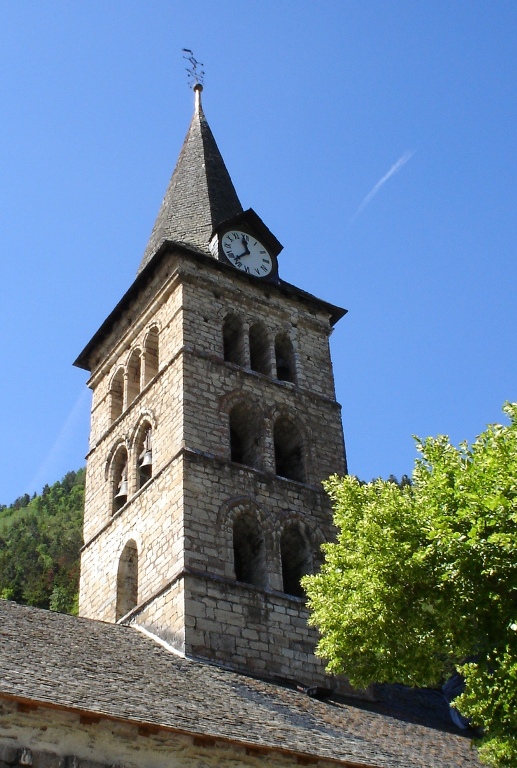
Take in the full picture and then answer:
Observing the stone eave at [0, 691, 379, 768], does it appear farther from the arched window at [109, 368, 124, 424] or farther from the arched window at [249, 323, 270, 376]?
the arched window at [109, 368, 124, 424]

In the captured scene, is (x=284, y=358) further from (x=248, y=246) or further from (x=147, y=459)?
(x=147, y=459)

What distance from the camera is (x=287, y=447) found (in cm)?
2170

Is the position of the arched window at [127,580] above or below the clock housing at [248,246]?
below

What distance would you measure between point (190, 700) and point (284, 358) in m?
11.4

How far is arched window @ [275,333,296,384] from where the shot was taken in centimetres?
2291

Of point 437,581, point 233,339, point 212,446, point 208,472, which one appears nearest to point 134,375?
point 233,339

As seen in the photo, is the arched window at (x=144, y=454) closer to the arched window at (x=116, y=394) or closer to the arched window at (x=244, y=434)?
the arched window at (x=244, y=434)

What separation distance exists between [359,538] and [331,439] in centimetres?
916

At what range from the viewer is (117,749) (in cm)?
1141

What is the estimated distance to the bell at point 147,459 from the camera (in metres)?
20.5

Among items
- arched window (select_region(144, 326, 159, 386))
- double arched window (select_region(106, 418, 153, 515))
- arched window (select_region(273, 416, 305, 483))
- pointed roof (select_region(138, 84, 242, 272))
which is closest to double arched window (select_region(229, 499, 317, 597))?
arched window (select_region(273, 416, 305, 483))

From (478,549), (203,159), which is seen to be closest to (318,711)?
(478,549)

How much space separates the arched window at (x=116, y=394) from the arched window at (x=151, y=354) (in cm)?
128

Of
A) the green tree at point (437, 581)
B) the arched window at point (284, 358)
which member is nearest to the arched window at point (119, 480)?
the arched window at point (284, 358)
